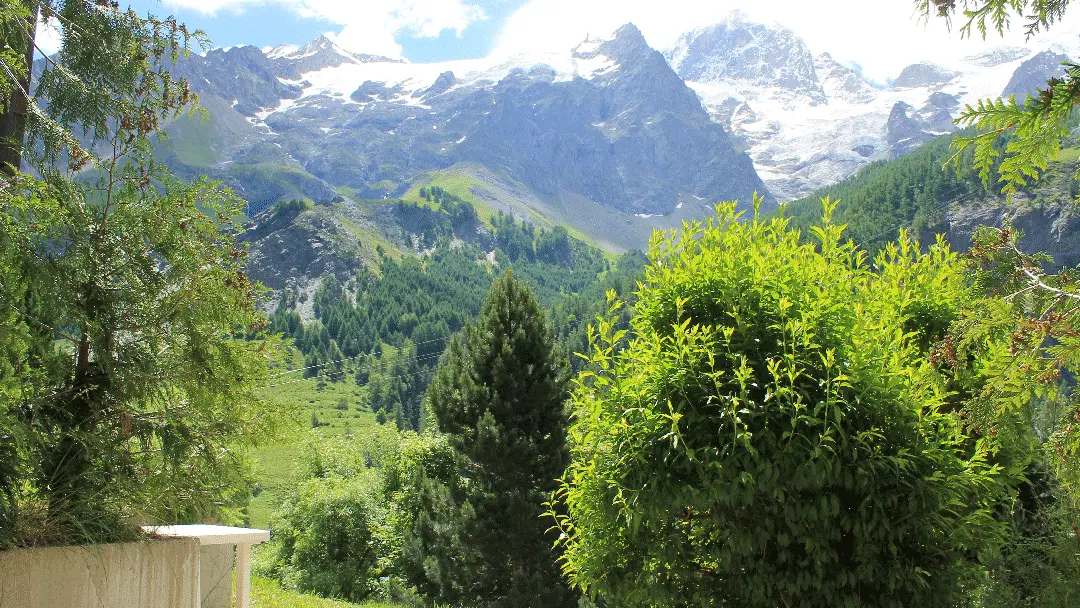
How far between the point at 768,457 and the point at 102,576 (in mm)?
5269

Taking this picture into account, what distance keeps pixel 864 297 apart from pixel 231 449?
6240mm

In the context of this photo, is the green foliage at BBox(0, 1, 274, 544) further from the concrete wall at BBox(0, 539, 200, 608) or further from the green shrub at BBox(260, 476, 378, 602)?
the green shrub at BBox(260, 476, 378, 602)

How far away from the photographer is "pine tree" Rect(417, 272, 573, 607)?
2044 centimetres

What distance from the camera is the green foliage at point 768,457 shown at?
19.0ft

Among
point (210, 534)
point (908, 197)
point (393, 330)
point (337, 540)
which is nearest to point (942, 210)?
point (908, 197)

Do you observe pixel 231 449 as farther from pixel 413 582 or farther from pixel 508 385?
pixel 413 582

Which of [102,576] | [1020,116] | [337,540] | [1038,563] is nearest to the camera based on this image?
[1020,116]

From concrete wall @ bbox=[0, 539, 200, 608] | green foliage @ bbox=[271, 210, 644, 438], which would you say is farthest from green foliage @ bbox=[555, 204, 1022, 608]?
green foliage @ bbox=[271, 210, 644, 438]

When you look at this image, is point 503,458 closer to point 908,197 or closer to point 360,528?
point 360,528

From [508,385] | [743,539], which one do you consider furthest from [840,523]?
[508,385]

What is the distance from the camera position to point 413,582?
25125mm

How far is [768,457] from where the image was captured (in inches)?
226

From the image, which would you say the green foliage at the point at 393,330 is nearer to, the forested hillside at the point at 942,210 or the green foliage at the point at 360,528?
the forested hillside at the point at 942,210

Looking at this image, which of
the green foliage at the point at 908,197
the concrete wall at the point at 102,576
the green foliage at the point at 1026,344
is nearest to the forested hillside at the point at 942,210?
the green foliage at the point at 908,197
